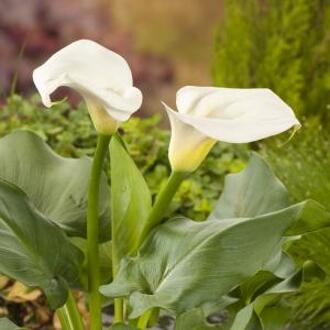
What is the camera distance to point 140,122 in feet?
7.57

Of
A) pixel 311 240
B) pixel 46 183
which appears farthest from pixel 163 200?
pixel 311 240

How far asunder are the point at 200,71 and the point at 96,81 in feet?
9.35

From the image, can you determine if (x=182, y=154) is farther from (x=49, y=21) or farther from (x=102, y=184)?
(x=49, y=21)

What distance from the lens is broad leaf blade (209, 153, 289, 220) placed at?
3.89ft

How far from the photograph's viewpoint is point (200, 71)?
3879mm

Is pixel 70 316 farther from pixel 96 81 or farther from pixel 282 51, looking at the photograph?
pixel 282 51

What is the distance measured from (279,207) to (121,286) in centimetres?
27

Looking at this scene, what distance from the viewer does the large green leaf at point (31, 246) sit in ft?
3.43

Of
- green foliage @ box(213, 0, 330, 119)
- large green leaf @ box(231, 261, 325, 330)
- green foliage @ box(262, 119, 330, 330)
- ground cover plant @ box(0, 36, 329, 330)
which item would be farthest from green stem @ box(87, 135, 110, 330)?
green foliage @ box(213, 0, 330, 119)

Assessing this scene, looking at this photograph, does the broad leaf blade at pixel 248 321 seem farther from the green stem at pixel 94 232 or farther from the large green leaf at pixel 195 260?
the green stem at pixel 94 232

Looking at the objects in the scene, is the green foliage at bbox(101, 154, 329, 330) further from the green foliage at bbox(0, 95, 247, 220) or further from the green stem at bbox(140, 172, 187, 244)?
the green foliage at bbox(0, 95, 247, 220)

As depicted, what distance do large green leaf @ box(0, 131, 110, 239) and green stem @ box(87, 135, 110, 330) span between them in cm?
7

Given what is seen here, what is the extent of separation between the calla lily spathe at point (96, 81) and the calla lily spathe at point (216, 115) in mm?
60

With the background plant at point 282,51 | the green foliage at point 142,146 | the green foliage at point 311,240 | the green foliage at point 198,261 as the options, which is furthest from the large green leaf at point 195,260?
the background plant at point 282,51
